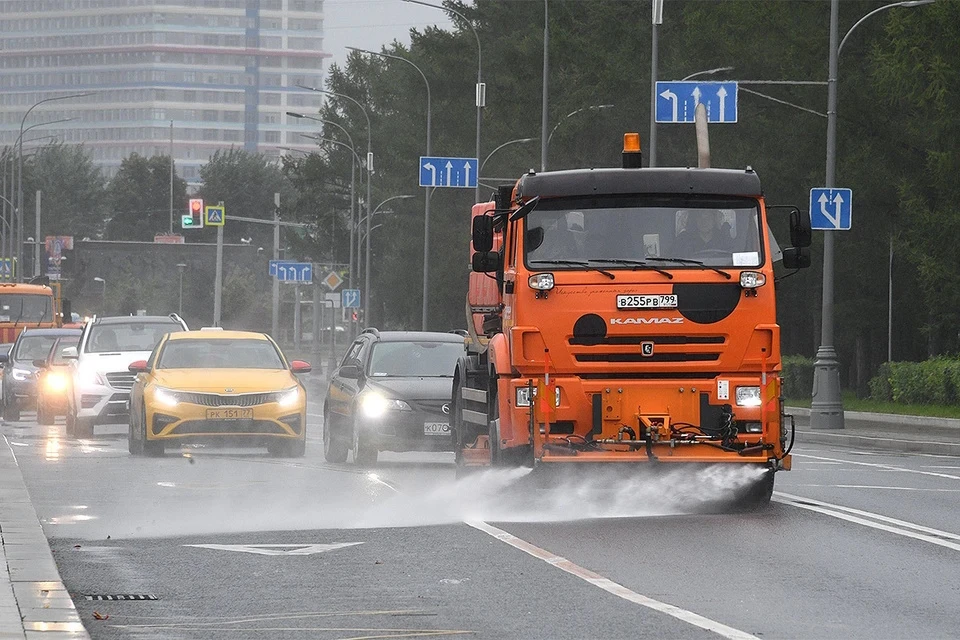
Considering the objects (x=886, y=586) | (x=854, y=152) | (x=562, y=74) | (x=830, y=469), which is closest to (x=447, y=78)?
(x=562, y=74)

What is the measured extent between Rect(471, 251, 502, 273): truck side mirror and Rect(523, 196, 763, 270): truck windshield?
51 cm

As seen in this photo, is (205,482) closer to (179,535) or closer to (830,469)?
(179,535)

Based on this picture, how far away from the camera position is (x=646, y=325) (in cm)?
1557

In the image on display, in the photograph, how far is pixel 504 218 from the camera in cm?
1667

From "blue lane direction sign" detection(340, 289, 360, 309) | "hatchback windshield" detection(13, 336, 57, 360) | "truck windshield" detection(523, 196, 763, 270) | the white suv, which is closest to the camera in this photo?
"truck windshield" detection(523, 196, 763, 270)

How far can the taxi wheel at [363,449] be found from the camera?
75.6ft

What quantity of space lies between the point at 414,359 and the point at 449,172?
31069mm

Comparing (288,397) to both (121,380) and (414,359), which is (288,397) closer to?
(414,359)

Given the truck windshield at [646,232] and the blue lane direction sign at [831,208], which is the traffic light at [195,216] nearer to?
the blue lane direction sign at [831,208]

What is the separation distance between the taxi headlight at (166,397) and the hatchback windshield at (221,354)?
1214mm

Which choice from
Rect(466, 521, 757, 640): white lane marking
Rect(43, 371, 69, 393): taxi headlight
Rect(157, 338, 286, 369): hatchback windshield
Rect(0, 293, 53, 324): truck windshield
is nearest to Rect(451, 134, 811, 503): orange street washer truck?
Rect(466, 521, 757, 640): white lane marking

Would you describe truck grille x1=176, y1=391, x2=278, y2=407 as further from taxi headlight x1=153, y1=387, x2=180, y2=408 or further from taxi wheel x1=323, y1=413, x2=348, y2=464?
taxi wheel x1=323, y1=413, x2=348, y2=464

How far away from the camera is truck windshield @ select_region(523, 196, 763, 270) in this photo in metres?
15.8

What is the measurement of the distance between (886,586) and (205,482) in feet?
32.8
